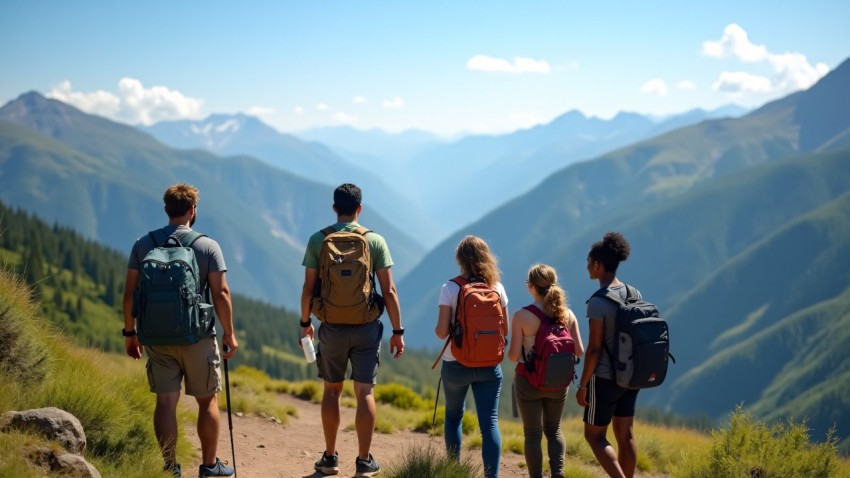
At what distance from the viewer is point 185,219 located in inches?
302

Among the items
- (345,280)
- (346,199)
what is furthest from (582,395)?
(346,199)

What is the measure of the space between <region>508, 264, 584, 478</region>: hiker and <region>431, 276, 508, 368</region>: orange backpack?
193 millimetres

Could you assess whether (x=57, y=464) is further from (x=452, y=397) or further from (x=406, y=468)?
(x=452, y=397)

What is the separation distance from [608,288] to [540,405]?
4.85 feet

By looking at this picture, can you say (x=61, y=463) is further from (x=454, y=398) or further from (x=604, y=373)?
(x=604, y=373)

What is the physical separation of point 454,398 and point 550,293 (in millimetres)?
1575

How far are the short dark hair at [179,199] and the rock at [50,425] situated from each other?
224cm

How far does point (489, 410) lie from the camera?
312 inches

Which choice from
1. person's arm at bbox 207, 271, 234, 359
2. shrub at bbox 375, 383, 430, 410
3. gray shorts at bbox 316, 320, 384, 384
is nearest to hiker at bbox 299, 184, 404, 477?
gray shorts at bbox 316, 320, 384, 384

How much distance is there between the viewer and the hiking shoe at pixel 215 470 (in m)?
7.74

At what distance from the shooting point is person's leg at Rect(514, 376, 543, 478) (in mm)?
7836

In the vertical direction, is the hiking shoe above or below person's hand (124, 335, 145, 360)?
below

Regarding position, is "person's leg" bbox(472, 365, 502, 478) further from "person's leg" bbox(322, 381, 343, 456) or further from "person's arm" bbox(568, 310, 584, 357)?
"person's leg" bbox(322, 381, 343, 456)

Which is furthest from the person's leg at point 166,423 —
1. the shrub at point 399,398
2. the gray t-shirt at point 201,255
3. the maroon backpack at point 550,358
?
the shrub at point 399,398
